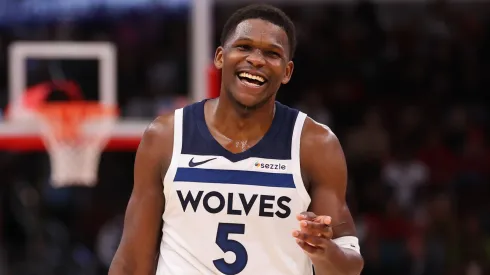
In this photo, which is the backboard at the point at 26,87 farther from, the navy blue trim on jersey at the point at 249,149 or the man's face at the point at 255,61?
the man's face at the point at 255,61

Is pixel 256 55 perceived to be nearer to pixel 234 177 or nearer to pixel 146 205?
pixel 234 177

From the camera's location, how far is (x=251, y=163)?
3.17m

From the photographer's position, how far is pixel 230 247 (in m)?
3.12

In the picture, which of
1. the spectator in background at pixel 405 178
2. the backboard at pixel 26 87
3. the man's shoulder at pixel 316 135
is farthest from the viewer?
the spectator in background at pixel 405 178

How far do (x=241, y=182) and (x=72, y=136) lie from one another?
3.51 m

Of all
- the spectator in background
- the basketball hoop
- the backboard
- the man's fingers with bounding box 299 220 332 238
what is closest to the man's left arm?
the man's fingers with bounding box 299 220 332 238

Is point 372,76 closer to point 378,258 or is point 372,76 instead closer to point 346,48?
point 346,48

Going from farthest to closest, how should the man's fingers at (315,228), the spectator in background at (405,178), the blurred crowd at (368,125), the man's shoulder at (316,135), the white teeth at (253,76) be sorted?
the spectator in background at (405,178) → the blurred crowd at (368,125) → the man's shoulder at (316,135) → the white teeth at (253,76) → the man's fingers at (315,228)

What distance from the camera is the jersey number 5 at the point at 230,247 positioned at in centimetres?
312

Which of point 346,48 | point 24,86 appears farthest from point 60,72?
point 346,48

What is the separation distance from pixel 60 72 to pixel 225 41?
17.4 feet

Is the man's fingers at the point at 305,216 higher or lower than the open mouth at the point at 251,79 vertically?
lower

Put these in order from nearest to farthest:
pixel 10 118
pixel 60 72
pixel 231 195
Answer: pixel 231 195, pixel 10 118, pixel 60 72

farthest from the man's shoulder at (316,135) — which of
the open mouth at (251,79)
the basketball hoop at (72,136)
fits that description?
the basketball hoop at (72,136)
